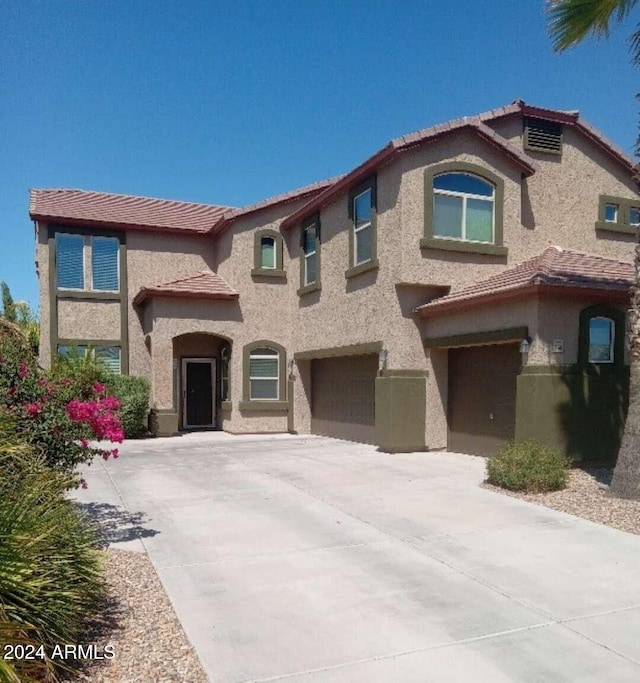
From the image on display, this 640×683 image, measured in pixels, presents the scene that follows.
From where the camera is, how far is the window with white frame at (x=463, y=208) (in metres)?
14.1

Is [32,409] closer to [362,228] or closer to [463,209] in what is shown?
[362,228]

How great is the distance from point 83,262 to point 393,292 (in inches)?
452

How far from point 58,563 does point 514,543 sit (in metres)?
5.03

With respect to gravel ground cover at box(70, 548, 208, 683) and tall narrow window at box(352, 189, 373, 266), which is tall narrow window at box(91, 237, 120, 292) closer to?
tall narrow window at box(352, 189, 373, 266)

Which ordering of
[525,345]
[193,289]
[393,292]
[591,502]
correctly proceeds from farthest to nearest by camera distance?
[193,289], [393,292], [525,345], [591,502]

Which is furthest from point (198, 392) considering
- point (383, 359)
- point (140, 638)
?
point (140, 638)

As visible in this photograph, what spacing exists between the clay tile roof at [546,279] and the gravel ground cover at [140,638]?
874cm

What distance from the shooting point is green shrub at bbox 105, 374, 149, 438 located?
17.4 m

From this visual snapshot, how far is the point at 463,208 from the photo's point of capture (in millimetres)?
14312

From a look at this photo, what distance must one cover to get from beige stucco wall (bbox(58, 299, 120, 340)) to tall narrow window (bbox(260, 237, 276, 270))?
17.6ft

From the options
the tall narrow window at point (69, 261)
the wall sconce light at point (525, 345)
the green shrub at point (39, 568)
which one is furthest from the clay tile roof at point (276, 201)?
the green shrub at point (39, 568)

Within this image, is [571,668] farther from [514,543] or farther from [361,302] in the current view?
[361,302]

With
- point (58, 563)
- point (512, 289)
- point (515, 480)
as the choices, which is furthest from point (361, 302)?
point (58, 563)

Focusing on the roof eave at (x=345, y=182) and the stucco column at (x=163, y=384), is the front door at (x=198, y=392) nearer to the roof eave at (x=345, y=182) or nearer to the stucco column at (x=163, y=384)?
the stucco column at (x=163, y=384)
